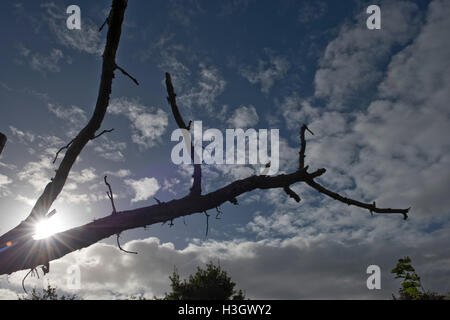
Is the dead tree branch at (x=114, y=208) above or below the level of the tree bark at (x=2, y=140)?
below

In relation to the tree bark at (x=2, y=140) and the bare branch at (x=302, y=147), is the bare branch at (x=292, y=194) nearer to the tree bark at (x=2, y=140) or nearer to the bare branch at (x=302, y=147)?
the bare branch at (x=302, y=147)

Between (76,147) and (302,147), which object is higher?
(302,147)

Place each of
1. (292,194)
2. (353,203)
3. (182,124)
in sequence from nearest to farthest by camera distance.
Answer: (182,124) → (353,203) → (292,194)

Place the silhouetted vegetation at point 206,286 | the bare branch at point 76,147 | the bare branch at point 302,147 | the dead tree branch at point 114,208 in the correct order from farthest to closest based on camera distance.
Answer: the silhouetted vegetation at point 206,286, the bare branch at point 302,147, the dead tree branch at point 114,208, the bare branch at point 76,147

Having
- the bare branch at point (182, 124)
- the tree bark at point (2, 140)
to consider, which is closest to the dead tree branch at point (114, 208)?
the bare branch at point (182, 124)

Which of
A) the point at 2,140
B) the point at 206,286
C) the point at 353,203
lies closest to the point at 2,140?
the point at 2,140

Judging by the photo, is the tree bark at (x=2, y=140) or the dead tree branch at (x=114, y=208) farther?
the tree bark at (x=2, y=140)

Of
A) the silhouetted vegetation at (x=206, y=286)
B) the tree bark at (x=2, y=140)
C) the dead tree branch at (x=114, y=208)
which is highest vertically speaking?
the tree bark at (x=2, y=140)

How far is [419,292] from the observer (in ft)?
59.6

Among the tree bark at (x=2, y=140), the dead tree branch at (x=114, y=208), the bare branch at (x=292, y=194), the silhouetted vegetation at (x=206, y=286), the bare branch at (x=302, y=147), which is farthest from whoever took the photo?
the silhouetted vegetation at (x=206, y=286)

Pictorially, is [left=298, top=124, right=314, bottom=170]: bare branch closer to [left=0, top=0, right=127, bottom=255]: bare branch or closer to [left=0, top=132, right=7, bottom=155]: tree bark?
[left=0, top=0, right=127, bottom=255]: bare branch

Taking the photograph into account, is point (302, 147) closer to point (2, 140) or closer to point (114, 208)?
point (114, 208)

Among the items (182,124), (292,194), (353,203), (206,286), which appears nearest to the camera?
(182,124)
